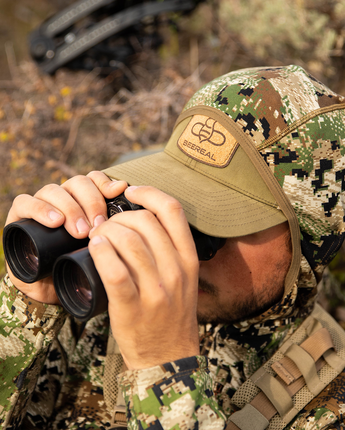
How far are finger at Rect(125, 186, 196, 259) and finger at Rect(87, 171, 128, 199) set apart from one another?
0.21 metres

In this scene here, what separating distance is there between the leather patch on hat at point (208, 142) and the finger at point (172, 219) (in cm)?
37

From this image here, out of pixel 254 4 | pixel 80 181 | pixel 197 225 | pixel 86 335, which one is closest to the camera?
pixel 197 225

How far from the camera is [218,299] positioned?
1.56 meters

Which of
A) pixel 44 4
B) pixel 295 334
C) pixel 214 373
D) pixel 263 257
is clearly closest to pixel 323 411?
pixel 295 334

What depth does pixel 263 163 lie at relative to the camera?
1376 mm

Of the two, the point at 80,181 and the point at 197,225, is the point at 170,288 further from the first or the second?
the point at 80,181

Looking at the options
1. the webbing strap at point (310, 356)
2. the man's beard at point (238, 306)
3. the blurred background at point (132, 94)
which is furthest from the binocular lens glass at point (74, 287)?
the blurred background at point (132, 94)

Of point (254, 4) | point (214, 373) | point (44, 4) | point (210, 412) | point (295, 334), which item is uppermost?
point (44, 4)

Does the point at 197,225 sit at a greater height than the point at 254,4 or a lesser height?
lesser

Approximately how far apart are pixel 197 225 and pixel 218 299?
45 cm

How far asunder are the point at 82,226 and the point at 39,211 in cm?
16

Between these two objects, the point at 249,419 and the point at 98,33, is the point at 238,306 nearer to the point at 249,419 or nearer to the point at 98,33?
the point at 249,419

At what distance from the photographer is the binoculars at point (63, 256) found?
3.70ft

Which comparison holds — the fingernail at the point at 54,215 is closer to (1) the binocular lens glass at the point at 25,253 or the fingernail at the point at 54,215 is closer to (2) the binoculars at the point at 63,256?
(2) the binoculars at the point at 63,256
